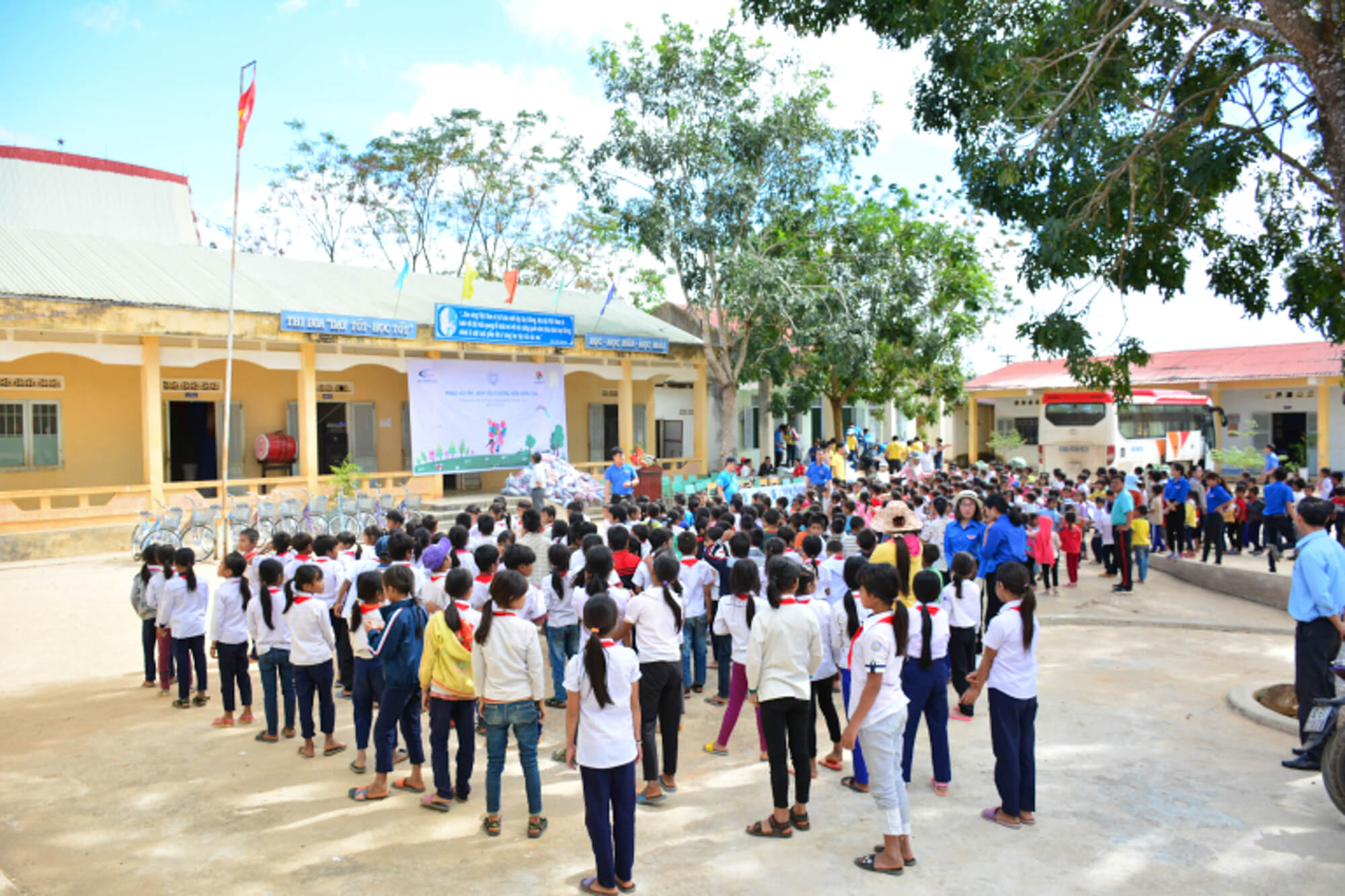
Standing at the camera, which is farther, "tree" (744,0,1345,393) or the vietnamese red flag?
the vietnamese red flag

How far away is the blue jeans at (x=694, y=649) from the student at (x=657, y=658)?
1564 millimetres

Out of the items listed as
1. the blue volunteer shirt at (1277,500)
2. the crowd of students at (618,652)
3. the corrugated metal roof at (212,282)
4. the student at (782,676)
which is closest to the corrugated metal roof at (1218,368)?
the blue volunteer shirt at (1277,500)

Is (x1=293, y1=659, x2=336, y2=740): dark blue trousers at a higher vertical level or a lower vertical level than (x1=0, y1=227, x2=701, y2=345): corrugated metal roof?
lower

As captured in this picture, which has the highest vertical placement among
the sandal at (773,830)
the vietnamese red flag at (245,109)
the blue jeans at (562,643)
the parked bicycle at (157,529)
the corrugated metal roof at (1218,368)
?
the vietnamese red flag at (245,109)

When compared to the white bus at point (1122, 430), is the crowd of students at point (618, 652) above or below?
below

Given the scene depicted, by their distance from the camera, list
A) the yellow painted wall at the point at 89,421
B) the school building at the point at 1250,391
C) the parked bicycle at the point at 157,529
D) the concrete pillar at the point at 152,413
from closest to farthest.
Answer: the parked bicycle at the point at 157,529 → the concrete pillar at the point at 152,413 → the yellow painted wall at the point at 89,421 → the school building at the point at 1250,391

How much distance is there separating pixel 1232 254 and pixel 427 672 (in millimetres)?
8368

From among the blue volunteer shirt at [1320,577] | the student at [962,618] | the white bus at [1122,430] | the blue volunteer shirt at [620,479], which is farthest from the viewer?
the white bus at [1122,430]

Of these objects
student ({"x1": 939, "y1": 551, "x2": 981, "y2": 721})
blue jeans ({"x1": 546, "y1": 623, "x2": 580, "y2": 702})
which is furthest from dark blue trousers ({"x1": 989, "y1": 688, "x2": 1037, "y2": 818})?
blue jeans ({"x1": 546, "y1": 623, "x2": 580, "y2": 702})

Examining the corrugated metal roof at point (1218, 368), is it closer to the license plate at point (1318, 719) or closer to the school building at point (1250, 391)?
the school building at point (1250, 391)

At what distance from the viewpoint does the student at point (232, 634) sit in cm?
598

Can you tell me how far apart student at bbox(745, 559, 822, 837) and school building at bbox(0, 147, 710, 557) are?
1069 cm

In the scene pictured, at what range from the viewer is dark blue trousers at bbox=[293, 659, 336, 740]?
539 cm

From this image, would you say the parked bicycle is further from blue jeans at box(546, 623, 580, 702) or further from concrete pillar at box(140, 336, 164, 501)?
blue jeans at box(546, 623, 580, 702)
